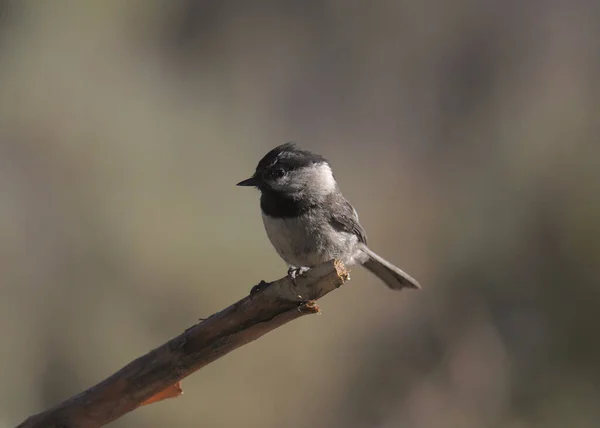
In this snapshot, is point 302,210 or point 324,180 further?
point 324,180

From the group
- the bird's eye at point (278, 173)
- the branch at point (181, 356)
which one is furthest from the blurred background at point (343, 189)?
the branch at point (181, 356)

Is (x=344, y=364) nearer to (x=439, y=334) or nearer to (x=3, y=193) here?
(x=439, y=334)

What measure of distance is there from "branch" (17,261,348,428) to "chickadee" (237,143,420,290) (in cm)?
54

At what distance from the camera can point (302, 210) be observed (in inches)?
130

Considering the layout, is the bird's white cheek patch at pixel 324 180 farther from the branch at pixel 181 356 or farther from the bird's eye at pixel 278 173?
the branch at pixel 181 356

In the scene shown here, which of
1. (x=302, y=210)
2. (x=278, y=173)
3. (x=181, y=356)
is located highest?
(x=278, y=173)

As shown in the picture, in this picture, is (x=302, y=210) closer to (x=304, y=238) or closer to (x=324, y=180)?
(x=304, y=238)

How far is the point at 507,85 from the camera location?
7.90 meters

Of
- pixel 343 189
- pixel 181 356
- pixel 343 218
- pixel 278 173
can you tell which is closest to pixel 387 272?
pixel 343 218

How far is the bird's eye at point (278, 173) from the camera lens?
339cm

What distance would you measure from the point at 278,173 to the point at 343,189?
13.6 feet

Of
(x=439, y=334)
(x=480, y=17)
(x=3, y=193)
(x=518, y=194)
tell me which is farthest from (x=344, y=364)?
(x=480, y=17)

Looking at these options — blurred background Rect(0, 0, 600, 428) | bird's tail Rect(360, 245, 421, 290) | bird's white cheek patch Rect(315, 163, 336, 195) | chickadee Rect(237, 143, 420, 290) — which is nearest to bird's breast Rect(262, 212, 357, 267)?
chickadee Rect(237, 143, 420, 290)

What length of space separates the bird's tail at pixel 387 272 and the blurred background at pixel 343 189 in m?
2.30
